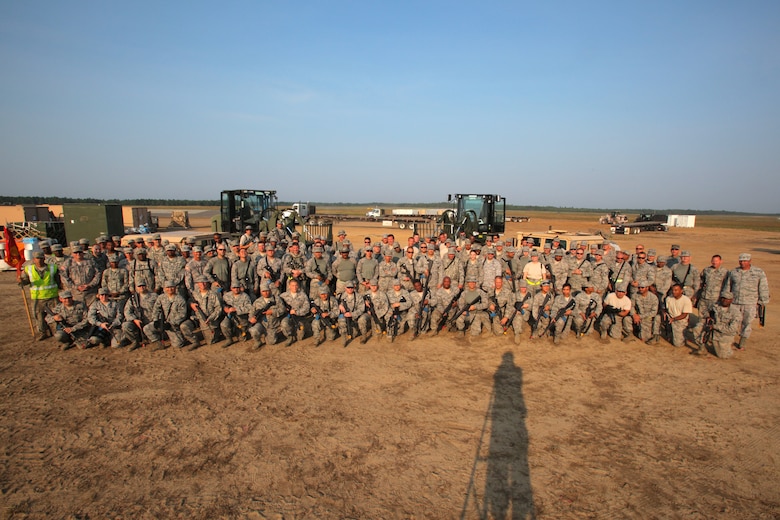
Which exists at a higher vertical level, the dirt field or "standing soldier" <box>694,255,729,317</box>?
"standing soldier" <box>694,255,729,317</box>

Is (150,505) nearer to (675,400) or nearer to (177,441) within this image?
(177,441)

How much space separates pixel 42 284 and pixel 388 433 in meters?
7.63

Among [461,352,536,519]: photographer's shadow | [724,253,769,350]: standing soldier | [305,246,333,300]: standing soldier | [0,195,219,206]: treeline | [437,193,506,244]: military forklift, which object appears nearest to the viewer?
[461,352,536,519]: photographer's shadow

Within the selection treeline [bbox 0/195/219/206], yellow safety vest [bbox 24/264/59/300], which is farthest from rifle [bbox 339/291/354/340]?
treeline [bbox 0/195/219/206]

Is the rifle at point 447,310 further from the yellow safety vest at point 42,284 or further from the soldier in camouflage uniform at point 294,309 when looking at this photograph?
the yellow safety vest at point 42,284

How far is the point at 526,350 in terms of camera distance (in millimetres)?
7668

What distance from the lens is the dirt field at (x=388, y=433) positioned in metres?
3.86

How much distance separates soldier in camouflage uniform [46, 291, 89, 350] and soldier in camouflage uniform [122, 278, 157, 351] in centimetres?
78

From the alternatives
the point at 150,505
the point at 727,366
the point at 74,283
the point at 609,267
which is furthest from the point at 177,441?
the point at 609,267

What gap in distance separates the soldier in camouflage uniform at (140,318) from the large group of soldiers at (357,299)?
0.8 inches

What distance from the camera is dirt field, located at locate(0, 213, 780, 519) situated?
386 cm

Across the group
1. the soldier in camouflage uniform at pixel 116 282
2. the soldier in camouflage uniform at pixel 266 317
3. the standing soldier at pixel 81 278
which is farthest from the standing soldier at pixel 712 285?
the standing soldier at pixel 81 278

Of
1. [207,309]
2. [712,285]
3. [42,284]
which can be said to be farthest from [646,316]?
[42,284]

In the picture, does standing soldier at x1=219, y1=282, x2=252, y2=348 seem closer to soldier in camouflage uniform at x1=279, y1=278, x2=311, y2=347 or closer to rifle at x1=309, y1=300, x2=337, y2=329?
soldier in camouflage uniform at x1=279, y1=278, x2=311, y2=347
